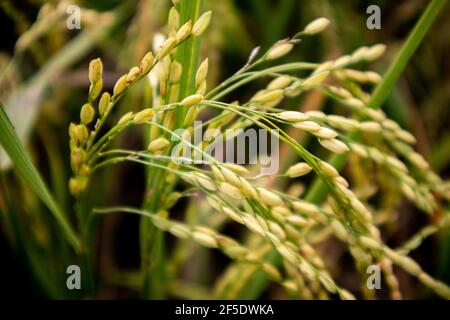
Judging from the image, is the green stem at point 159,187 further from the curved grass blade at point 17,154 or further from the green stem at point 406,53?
the green stem at point 406,53

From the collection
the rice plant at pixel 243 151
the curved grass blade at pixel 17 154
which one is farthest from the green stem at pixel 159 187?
the curved grass blade at pixel 17 154

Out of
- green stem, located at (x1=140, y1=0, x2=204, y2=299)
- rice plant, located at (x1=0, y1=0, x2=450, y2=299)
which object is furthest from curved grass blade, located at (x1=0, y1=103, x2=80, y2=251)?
green stem, located at (x1=140, y1=0, x2=204, y2=299)

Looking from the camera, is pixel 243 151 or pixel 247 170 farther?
pixel 243 151

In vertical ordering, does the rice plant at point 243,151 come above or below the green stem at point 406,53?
below

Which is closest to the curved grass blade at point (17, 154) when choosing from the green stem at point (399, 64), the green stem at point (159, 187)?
the green stem at point (159, 187)

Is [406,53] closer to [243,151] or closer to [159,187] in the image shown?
[243,151]

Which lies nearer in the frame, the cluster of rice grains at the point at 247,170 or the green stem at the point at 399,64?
the cluster of rice grains at the point at 247,170

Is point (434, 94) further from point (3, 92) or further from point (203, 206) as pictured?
point (3, 92)

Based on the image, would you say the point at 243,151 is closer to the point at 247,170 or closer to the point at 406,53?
the point at 247,170

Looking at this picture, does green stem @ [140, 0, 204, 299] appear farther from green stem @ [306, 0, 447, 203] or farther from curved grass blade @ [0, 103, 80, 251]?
green stem @ [306, 0, 447, 203]

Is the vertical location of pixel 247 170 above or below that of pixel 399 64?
below

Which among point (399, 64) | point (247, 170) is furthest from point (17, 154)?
point (399, 64)
